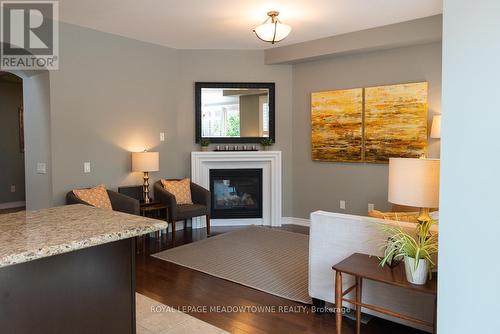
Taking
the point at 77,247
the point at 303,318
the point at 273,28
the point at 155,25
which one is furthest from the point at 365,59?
the point at 77,247

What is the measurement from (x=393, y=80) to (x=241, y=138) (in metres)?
2.37

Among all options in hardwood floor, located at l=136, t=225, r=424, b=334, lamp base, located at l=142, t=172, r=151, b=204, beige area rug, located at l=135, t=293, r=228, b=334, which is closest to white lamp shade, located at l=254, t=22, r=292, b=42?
lamp base, located at l=142, t=172, r=151, b=204

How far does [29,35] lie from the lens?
164 inches

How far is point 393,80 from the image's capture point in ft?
16.5

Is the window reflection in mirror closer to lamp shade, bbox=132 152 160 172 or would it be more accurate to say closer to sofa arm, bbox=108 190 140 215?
lamp shade, bbox=132 152 160 172

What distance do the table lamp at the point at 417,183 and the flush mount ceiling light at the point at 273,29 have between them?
2.33m

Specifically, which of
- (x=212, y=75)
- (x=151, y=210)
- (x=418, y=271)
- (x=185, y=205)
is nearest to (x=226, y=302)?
(x=418, y=271)

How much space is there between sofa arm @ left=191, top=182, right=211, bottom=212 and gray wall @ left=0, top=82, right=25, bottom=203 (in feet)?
14.4

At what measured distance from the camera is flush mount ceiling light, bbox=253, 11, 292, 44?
13.2ft

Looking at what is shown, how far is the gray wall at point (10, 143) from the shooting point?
7.34 m

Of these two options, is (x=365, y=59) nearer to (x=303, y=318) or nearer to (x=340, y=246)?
(x=340, y=246)

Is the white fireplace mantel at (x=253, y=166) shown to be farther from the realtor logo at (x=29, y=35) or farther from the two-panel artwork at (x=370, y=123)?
the realtor logo at (x=29, y=35)

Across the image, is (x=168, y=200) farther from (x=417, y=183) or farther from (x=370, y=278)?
(x=417, y=183)

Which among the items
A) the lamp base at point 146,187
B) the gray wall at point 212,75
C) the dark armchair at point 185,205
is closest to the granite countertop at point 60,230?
the dark armchair at point 185,205
